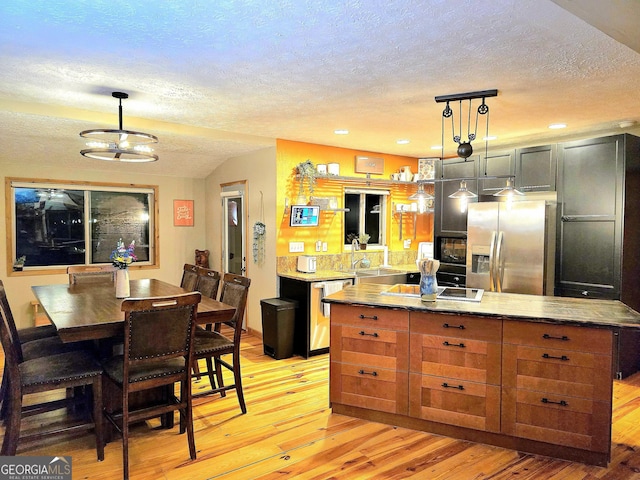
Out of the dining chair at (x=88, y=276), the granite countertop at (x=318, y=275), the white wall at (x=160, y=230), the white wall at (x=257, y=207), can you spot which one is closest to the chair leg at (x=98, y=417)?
the dining chair at (x=88, y=276)

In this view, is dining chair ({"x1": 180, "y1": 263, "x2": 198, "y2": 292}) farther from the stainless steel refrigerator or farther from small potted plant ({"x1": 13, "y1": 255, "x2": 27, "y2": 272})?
the stainless steel refrigerator

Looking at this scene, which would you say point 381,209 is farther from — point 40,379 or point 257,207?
point 40,379

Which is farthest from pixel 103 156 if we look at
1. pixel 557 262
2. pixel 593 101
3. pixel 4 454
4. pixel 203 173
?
pixel 557 262

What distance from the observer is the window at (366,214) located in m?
5.86

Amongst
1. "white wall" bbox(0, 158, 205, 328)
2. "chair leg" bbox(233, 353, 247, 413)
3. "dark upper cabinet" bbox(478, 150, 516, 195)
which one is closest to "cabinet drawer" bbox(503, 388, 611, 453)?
"chair leg" bbox(233, 353, 247, 413)

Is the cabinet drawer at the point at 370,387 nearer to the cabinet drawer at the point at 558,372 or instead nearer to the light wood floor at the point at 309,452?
the light wood floor at the point at 309,452

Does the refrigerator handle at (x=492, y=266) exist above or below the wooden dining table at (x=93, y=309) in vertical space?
above

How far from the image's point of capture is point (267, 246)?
5199 mm

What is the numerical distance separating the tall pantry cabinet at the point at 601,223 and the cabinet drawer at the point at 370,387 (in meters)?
2.35

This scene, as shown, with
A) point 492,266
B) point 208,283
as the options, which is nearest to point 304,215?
point 208,283

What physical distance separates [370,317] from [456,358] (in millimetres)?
637

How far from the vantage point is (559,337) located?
259cm

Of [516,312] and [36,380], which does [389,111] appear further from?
[36,380]

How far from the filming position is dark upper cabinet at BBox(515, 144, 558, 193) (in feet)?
14.4
